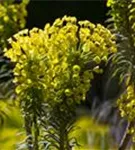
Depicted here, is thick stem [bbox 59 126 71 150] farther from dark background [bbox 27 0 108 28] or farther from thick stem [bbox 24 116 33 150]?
dark background [bbox 27 0 108 28]

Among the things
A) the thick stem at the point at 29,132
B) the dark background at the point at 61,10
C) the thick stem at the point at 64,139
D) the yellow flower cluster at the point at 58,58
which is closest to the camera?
the yellow flower cluster at the point at 58,58

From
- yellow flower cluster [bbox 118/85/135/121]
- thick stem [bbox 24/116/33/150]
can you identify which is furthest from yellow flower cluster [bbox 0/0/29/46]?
yellow flower cluster [bbox 118/85/135/121]

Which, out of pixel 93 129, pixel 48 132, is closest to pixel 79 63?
pixel 48 132

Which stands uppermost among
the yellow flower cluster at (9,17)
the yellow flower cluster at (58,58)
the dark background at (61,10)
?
the dark background at (61,10)

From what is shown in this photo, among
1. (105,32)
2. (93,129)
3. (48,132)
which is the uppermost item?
(93,129)

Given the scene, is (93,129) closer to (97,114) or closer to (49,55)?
(97,114)

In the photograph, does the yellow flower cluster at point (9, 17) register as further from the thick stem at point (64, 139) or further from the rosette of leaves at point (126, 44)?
the thick stem at point (64, 139)

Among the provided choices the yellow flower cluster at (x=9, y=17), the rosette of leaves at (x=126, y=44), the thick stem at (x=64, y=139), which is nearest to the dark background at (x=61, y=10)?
the yellow flower cluster at (x=9, y=17)
